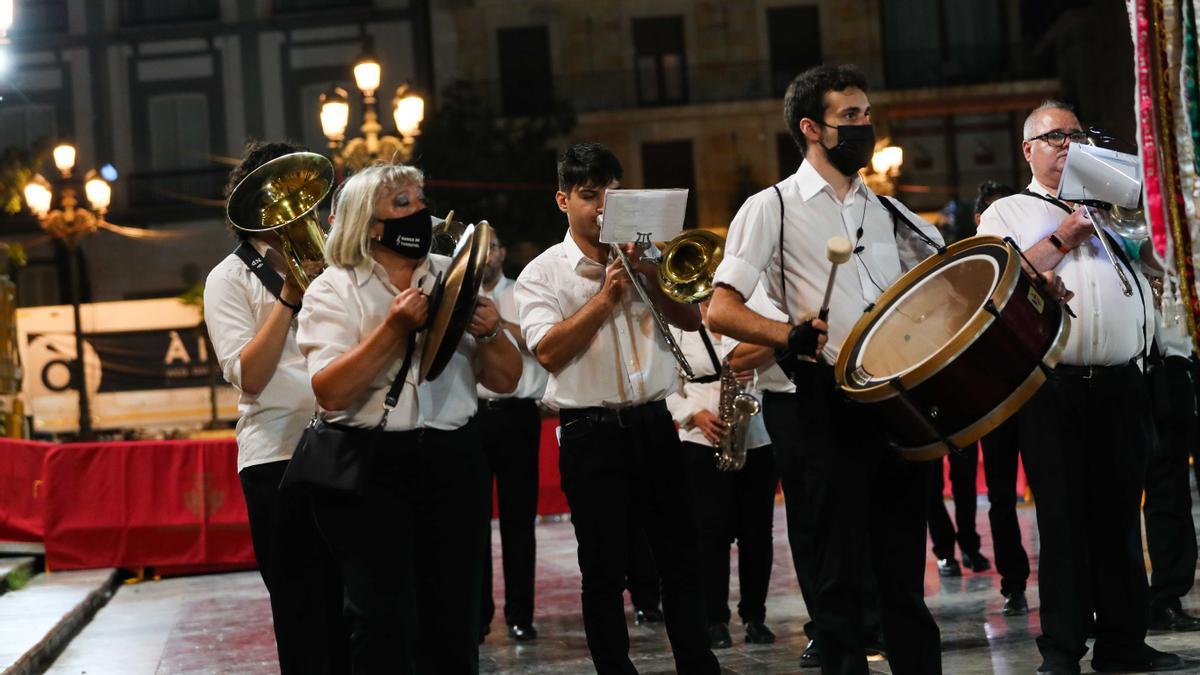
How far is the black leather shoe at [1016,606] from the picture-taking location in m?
7.91

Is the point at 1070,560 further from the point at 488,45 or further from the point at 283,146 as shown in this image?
the point at 488,45

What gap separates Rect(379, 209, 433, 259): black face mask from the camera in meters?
4.77

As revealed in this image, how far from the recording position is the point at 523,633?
8.36 metres

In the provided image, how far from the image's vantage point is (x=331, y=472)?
15.2 ft

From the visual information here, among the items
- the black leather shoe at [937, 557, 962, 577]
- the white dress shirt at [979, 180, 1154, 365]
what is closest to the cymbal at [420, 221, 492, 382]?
the white dress shirt at [979, 180, 1154, 365]

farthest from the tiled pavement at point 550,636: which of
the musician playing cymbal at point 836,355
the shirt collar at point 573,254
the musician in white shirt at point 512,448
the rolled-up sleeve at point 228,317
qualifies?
the rolled-up sleeve at point 228,317

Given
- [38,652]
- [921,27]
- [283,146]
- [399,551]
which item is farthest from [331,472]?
[921,27]

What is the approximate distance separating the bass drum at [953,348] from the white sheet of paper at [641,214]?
1054 mm

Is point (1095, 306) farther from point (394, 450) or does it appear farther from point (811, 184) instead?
point (394, 450)

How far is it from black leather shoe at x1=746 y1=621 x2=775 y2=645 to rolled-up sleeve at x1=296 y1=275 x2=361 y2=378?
3.63 m

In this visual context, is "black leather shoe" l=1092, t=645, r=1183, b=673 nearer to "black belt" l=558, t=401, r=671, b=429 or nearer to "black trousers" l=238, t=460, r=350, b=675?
"black belt" l=558, t=401, r=671, b=429

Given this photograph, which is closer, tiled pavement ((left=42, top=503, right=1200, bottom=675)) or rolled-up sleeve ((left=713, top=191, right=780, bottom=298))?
rolled-up sleeve ((left=713, top=191, right=780, bottom=298))

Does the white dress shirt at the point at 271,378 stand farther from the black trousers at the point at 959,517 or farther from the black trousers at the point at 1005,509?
the black trousers at the point at 959,517

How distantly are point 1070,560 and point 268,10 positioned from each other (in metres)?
33.0
